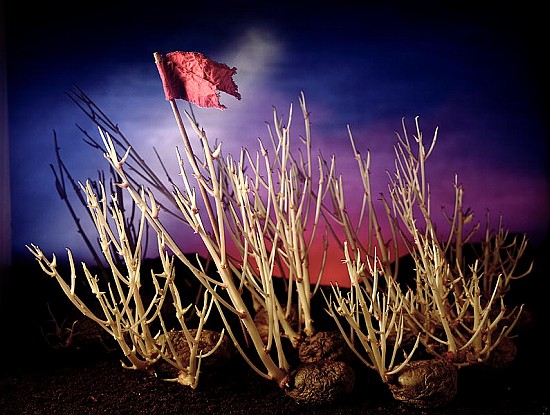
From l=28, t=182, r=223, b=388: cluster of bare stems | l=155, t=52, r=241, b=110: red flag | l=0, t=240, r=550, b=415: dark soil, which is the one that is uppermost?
l=155, t=52, r=241, b=110: red flag

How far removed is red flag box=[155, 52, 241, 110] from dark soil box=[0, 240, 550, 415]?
3.20 ft

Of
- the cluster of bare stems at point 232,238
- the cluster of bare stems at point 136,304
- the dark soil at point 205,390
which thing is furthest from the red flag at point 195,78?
the dark soil at point 205,390

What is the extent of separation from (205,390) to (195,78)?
1.05m

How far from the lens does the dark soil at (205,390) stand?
1947mm

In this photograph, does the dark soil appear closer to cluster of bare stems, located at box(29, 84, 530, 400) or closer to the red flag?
cluster of bare stems, located at box(29, 84, 530, 400)

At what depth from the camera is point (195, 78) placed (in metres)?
1.72

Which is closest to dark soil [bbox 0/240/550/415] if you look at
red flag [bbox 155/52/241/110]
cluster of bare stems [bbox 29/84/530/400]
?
cluster of bare stems [bbox 29/84/530/400]

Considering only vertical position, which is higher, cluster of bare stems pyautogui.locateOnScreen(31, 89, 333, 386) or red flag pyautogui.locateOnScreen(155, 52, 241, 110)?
red flag pyautogui.locateOnScreen(155, 52, 241, 110)

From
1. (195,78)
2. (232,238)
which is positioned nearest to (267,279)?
(232,238)

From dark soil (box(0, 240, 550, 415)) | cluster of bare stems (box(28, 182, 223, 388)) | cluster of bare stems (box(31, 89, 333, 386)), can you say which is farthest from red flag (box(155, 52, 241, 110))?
dark soil (box(0, 240, 550, 415))

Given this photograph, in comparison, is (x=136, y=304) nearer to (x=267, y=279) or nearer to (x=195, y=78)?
(x=267, y=279)

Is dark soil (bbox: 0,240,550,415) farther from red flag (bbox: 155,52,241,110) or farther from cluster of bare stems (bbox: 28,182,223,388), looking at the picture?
red flag (bbox: 155,52,241,110)

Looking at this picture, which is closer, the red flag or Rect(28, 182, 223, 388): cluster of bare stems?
the red flag

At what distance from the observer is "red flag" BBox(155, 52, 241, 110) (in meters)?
1.71
